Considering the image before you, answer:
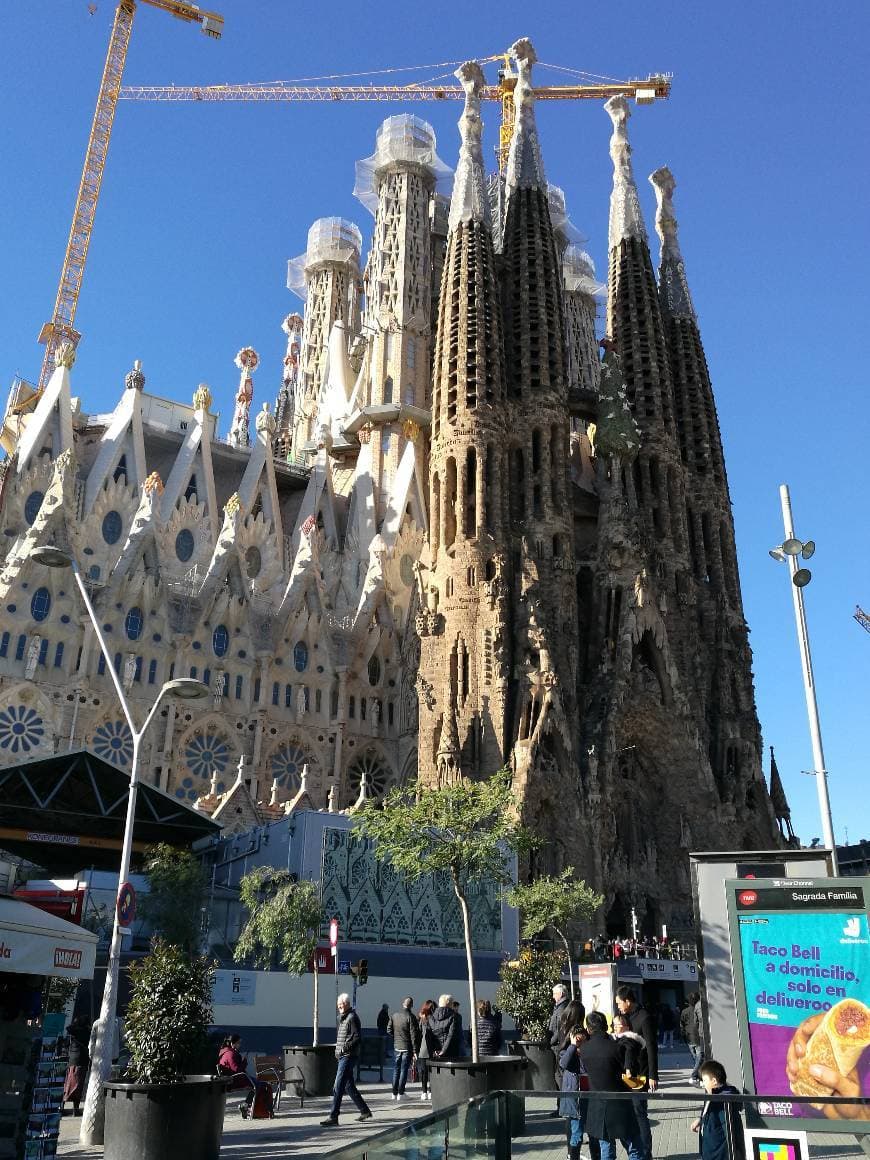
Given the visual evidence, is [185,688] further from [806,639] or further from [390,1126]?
→ [806,639]

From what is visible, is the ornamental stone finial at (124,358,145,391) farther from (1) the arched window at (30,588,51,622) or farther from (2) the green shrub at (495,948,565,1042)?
(2) the green shrub at (495,948,565,1042)

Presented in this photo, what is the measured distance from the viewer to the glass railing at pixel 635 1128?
5531 mm

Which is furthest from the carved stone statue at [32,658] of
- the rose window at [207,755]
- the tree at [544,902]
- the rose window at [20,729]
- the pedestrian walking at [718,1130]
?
the pedestrian walking at [718,1130]

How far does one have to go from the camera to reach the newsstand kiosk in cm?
898

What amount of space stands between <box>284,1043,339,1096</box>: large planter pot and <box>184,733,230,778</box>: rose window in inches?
990

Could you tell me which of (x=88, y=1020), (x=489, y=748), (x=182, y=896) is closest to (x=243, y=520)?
(x=489, y=748)

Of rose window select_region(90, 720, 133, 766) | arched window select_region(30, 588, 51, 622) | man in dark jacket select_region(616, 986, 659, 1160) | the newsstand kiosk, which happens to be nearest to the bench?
man in dark jacket select_region(616, 986, 659, 1160)

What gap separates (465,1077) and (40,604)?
31990mm

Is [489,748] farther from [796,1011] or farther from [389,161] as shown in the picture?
[389,161]

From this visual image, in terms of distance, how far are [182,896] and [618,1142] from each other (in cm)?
2168

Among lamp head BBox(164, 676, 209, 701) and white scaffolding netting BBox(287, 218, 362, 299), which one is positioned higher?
white scaffolding netting BBox(287, 218, 362, 299)

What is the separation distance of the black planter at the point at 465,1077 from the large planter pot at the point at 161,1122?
3.52 meters

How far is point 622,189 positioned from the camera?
59094mm

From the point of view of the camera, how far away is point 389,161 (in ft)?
203
